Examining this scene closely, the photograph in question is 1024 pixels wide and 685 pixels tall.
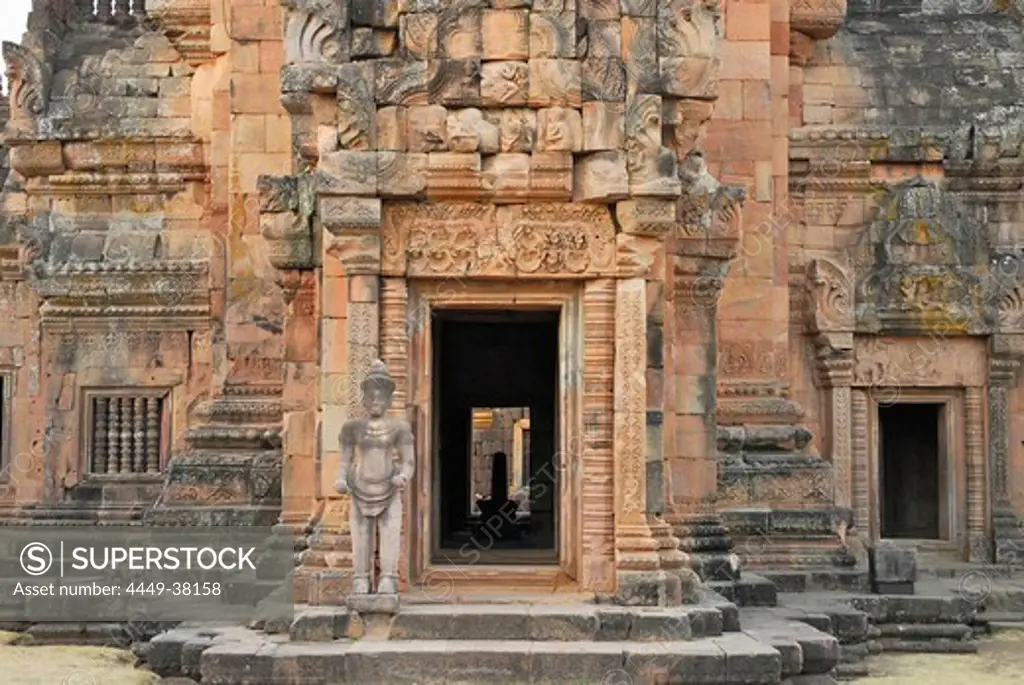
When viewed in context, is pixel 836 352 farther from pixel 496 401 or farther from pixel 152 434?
pixel 152 434

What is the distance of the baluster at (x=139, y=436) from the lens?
19734mm

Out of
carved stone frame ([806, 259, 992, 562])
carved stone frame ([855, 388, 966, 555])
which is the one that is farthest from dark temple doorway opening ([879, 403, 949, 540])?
carved stone frame ([806, 259, 992, 562])

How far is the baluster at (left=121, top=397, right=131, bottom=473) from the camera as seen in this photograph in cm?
1977

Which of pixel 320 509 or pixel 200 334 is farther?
pixel 200 334

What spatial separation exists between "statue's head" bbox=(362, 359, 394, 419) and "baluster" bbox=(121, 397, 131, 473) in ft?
26.7

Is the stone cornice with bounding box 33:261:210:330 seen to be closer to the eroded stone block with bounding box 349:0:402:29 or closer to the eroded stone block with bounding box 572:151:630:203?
the eroded stone block with bounding box 349:0:402:29

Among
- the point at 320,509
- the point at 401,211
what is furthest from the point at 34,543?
the point at 401,211

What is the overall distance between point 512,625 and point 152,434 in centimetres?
868

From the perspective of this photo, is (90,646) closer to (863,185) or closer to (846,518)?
(846,518)

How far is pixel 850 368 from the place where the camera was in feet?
62.8

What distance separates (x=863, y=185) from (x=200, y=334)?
7.83 metres

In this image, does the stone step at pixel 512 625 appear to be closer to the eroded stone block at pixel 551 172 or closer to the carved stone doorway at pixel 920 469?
the eroded stone block at pixel 551 172

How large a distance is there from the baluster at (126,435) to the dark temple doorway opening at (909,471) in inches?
349

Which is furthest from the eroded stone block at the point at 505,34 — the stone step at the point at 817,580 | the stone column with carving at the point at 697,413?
the stone step at the point at 817,580
